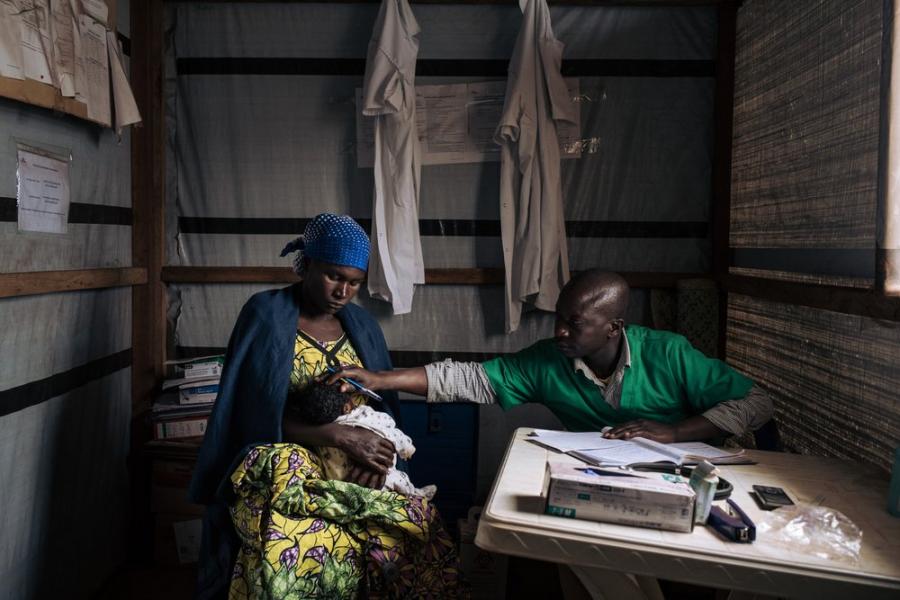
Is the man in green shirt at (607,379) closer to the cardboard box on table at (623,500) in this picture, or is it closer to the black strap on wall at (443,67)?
the cardboard box on table at (623,500)

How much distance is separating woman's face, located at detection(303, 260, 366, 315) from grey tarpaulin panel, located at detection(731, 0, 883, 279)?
156 centimetres

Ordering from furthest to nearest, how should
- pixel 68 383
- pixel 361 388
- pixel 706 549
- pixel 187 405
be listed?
pixel 187 405 < pixel 68 383 < pixel 361 388 < pixel 706 549

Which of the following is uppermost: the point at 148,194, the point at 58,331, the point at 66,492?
the point at 148,194

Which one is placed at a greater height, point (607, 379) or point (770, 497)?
point (607, 379)

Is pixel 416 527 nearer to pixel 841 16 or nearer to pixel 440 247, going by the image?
pixel 440 247

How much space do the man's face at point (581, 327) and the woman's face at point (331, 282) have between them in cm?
67

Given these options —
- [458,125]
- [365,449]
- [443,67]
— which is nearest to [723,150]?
[458,125]

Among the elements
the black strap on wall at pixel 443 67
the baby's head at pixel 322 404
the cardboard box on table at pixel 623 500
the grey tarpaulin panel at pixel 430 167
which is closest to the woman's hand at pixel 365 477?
the baby's head at pixel 322 404

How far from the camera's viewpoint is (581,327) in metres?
2.35

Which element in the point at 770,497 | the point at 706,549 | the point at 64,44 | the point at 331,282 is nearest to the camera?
the point at 706,549

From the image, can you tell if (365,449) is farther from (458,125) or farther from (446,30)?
(446,30)

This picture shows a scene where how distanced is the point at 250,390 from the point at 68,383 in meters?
0.97

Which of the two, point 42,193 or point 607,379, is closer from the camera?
point 607,379

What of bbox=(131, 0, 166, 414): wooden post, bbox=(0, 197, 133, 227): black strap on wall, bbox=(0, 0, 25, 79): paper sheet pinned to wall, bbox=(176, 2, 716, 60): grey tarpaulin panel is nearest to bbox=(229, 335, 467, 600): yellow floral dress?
bbox=(0, 197, 133, 227): black strap on wall
